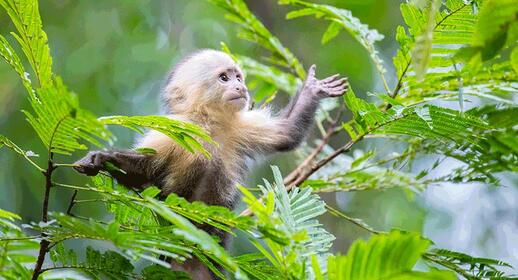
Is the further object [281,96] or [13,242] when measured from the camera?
[281,96]

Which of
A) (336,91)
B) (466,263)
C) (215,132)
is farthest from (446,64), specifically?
(215,132)

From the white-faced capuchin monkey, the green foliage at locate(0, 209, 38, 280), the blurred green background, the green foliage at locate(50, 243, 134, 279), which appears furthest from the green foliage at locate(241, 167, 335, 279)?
the blurred green background

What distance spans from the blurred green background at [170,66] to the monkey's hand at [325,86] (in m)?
3.49

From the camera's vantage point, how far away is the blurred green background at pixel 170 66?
758 centimetres

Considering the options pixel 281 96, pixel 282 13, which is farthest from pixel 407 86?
pixel 282 13

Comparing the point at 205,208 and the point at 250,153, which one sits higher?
the point at 250,153

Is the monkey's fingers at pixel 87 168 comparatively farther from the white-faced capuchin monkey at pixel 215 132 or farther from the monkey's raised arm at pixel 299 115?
the monkey's raised arm at pixel 299 115

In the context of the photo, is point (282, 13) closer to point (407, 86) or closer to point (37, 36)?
point (407, 86)

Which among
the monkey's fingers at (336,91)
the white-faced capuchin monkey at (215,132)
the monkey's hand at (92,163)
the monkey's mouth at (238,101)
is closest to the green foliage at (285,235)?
the monkey's hand at (92,163)

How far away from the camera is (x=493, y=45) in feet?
3.99

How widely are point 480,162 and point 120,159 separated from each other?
1660 millimetres

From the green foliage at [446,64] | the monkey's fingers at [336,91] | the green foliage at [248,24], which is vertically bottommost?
the green foliage at [446,64]

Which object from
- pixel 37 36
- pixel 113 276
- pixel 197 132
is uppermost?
pixel 37 36

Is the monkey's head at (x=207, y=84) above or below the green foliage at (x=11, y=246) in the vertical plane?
above
